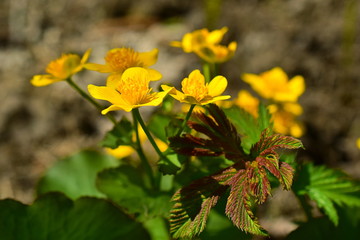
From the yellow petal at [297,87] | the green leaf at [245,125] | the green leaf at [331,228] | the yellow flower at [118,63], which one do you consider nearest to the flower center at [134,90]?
the yellow flower at [118,63]

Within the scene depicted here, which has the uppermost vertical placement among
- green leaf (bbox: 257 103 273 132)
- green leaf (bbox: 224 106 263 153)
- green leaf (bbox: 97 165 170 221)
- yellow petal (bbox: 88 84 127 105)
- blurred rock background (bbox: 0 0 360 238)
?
yellow petal (bbox: 88 84 127 105)

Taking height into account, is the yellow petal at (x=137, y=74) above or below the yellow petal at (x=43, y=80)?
above

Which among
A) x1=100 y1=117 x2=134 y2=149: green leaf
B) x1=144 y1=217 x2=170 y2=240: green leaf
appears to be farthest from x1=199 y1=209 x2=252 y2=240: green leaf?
x1=100 y1=117 x2=134 y2=149: green leaf

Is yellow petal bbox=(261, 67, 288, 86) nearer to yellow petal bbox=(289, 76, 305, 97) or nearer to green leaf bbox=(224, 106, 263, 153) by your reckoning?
yellow petal bbox=(289, 76, 305, 97)

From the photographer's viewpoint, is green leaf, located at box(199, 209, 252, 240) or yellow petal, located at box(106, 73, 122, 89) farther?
green leaf, located at box(199, 209, 252, 240)

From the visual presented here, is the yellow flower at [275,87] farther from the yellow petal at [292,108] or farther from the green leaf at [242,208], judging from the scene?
the green leaf at [242,208]

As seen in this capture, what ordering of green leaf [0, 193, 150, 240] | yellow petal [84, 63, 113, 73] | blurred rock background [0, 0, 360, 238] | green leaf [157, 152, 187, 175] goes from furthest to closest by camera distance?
blurred rock background [0, 0, 360, 238] → green leaf [0, 193, 150, 240] → yellow petal [84, 63, 113, 73] → green leaf [157, 152, 187, 175]
